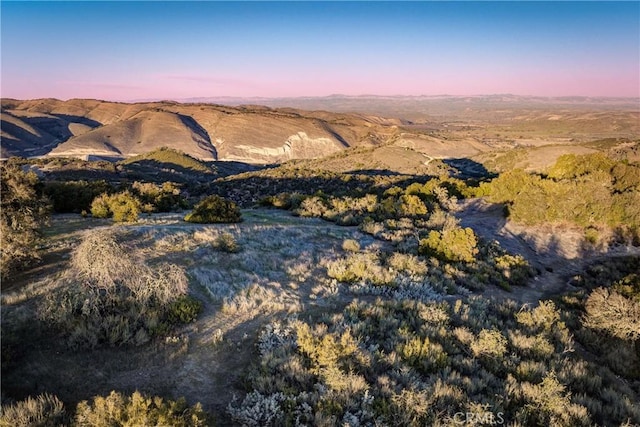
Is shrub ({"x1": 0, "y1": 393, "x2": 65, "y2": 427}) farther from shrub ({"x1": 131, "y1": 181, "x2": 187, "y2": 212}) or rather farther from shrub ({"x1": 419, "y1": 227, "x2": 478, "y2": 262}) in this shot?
shrub ({"x1": 131, "y1": 181, "x2": 187, "y2": 212})

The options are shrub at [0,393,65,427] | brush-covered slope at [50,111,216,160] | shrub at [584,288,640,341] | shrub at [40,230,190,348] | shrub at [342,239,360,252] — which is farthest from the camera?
brush-covered slope at [50,111,216,160]

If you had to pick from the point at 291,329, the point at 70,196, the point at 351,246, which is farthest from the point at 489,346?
the point at 70,196

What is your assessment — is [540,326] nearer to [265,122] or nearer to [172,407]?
[172,407]

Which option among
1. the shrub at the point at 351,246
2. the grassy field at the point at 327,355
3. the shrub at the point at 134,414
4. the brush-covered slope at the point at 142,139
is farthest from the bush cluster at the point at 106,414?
the brush-covered slope at the point at 142,139

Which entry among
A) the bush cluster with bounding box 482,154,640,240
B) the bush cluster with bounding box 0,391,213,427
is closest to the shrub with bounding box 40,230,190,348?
the bush cluster with bounding box 0,391,213,427

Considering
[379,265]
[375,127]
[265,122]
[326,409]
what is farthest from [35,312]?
[375,127]

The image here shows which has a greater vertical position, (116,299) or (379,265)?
(116,299)

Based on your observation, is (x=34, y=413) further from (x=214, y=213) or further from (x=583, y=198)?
(x=583, y=198)
